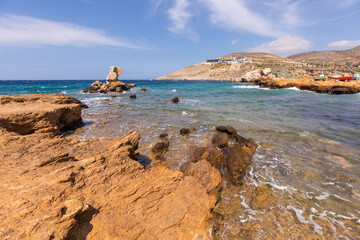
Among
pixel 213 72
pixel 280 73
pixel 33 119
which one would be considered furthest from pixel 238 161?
pixel 213 72

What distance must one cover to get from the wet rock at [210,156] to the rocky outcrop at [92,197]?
52.9 inches

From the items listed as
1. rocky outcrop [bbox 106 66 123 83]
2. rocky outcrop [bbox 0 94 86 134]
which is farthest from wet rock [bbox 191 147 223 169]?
rocky outcrop [bbox 106 66 123 83]

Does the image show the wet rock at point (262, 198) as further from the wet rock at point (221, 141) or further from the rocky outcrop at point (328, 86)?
the rocky outcrop at point (328, 86)

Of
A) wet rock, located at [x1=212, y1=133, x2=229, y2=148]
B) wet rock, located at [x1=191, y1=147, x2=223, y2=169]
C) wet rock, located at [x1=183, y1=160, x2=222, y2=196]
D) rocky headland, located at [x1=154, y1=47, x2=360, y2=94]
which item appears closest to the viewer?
wet rock, located at [x1=183, y1=160, x2=222, y2=196]

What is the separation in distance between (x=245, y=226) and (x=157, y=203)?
7.39 feet

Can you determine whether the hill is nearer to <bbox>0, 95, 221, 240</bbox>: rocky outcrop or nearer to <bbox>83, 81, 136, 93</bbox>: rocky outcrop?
<bbox>83, 81, 136, 93</bbox>: rocky outcrop

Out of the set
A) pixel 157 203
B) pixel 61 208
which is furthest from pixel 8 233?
pixel 157 203

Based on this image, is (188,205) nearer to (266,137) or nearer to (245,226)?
(245,226)

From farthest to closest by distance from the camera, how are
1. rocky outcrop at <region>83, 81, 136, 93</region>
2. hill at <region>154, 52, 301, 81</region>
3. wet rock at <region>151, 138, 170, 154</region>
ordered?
hill at <region>154, 52, 301, 81</region>
rocky outcrop at <region>83, 81, 136, 93</region>
wet rock at <region>151, 138, 170, 154</region>

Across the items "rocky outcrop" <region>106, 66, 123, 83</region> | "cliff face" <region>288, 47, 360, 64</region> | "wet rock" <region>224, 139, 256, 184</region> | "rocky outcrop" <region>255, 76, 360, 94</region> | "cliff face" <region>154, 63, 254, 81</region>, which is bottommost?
"wet rock" <region>224, 139, 256, 184</region>

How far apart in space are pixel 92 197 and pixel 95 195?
74 millimetres

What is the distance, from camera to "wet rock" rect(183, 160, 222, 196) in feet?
15.7

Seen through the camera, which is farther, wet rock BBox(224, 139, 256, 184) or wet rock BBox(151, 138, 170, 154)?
wet rock BBox(151, 138, 170, 154)

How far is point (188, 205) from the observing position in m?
3.65
